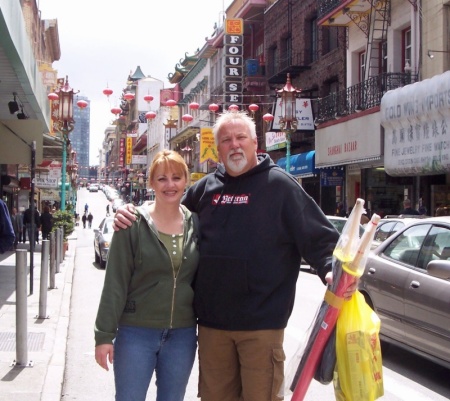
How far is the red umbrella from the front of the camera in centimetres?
360

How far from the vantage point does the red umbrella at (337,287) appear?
3.60 metres

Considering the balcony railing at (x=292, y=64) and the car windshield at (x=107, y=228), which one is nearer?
the car windshield at (x=107, y=228)

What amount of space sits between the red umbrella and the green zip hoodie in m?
0.72

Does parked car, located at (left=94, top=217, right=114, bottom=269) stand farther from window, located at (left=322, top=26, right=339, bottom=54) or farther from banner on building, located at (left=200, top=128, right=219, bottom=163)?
banner on building, located at (left=200, top=128, right=219, bottom=163)

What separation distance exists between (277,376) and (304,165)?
27.7 m

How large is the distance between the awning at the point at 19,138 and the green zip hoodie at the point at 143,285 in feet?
33.0

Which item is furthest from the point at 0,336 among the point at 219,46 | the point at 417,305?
the point at 219,46

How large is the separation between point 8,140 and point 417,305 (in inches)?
354

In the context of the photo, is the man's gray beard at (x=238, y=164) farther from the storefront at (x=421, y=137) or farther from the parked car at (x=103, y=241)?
the parked car at (x=103, y=241)

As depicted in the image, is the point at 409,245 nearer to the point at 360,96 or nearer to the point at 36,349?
the point at 36,349

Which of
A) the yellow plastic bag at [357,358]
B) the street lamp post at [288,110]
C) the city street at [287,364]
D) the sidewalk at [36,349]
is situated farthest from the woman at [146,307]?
the street lamp post at [288,110]

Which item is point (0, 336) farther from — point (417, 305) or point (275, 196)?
point (275, 196)

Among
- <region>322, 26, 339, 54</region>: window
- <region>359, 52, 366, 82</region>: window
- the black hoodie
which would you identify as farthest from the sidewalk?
<region>322, 26, 339, 54</region>: window

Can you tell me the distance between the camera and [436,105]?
19.3 metres
